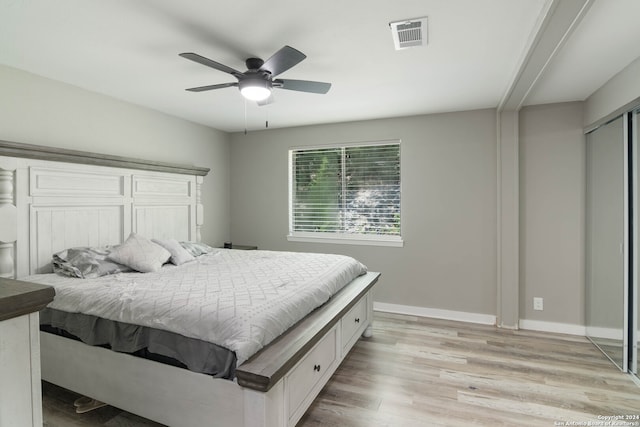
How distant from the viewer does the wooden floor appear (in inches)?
85.2

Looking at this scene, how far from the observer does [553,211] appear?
3602 mm

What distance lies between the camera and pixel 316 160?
15.5 feet

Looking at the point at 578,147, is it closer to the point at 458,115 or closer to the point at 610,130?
the point at 610,130

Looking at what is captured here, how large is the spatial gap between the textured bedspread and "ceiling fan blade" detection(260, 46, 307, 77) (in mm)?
1465

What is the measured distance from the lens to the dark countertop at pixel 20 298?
0.65 meters

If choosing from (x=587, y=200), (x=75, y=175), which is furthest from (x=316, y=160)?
(x=587, y=200)

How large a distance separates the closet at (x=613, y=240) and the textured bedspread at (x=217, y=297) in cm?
221

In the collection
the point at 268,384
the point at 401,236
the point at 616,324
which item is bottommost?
the point at 616,324

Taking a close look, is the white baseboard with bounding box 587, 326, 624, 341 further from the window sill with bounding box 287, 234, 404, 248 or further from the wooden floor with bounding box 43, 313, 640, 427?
the window sill with bounding box 287, 234, 404, 248

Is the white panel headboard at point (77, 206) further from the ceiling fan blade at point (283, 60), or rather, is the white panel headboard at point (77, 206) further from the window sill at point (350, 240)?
the ceiling fan blade at point (283, 60)

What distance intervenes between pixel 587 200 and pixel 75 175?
4881mm

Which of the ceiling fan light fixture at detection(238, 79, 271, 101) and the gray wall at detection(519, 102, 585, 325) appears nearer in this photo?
the ceiling fan light fixture at detection(238, 79, 271, 101)

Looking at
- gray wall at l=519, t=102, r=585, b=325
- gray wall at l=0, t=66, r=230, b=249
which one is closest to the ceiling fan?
gray wall at l=0, t=66, r=230, b=249

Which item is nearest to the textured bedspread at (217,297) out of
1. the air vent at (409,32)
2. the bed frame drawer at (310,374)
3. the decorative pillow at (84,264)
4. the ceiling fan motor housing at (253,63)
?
the decorative pillow at (84,264)
